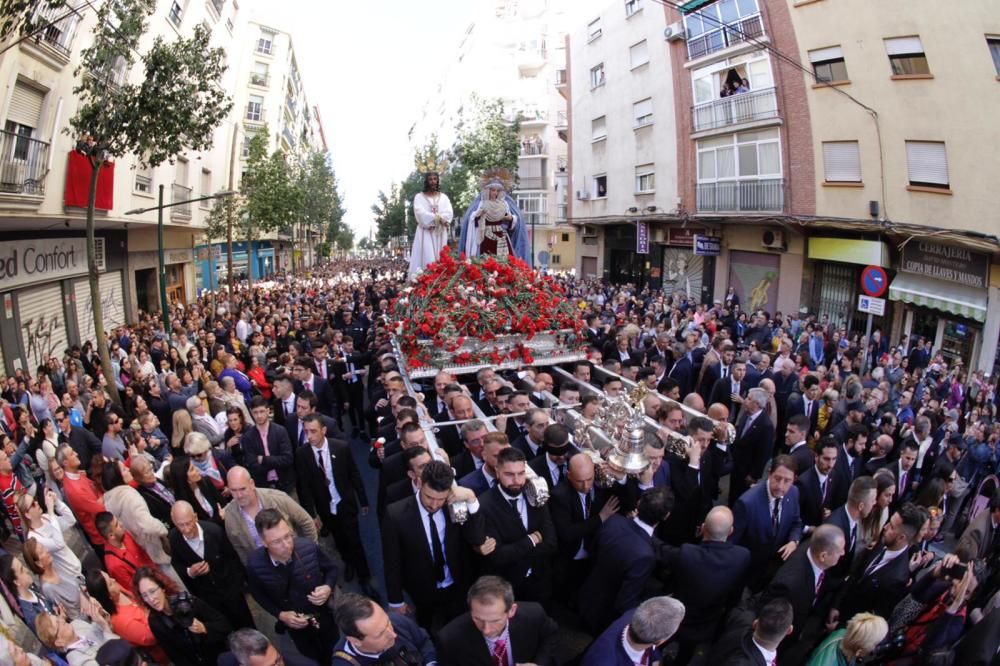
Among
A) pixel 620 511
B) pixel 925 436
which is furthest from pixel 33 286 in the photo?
pixel 925 436

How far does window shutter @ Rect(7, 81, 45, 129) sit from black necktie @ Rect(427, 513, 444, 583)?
11.9 m

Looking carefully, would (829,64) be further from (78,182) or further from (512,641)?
(78,182)

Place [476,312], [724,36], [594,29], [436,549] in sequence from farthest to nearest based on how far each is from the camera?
[594,29]
[724,36]
[476,312]
[436,549]

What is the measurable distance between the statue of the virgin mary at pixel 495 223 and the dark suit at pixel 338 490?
4.96 metres

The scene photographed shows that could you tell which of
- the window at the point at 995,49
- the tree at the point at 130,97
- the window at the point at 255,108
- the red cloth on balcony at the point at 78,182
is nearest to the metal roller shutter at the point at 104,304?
the red cloth on balcony at the point at 78,182

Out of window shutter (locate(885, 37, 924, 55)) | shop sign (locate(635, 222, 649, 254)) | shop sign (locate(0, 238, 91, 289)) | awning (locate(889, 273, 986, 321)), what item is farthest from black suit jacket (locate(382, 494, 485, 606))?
shop sign (locate(635, 222, 649, 254))

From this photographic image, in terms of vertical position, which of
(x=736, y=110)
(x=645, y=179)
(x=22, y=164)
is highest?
(x=736, y=110)

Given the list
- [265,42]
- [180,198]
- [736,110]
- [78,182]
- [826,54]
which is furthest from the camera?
[265,42]

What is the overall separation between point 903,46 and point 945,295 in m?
6.02

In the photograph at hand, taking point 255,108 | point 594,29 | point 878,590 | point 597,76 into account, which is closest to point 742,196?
point 597,76

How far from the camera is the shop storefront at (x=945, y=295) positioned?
1214cm

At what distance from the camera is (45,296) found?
13703 millimetres

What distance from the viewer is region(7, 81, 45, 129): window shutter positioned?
1059 cm

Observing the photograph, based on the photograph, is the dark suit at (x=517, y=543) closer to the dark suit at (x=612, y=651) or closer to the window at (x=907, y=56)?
the dark suit at (x=612, y=651)
